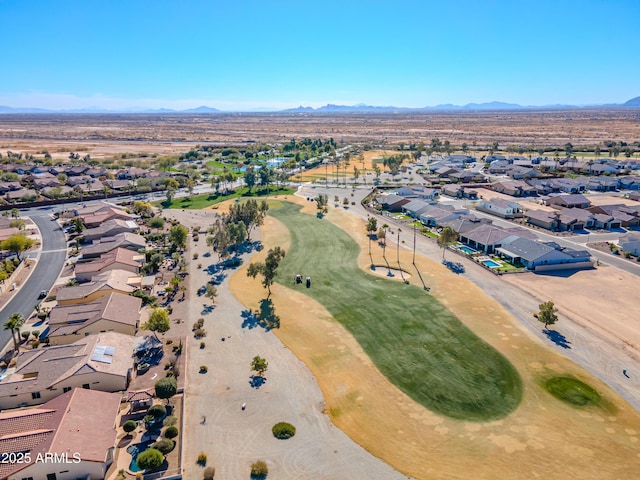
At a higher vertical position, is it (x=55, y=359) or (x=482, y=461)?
(x=55, y=359)

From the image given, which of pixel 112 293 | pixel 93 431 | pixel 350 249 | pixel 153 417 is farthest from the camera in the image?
pixel 350 249

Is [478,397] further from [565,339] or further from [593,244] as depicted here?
[593,244]

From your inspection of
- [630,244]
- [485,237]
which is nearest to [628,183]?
[630,244]

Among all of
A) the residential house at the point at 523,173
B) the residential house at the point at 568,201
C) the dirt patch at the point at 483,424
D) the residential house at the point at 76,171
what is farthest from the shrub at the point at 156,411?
the residential house at the point at 523,173

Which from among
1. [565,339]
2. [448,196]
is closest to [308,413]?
[565,339]

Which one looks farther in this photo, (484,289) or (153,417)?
(484,289)

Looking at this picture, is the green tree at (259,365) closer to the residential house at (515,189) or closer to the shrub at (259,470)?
the shrub at (259,470)

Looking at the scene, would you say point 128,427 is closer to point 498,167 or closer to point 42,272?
point 42,272
